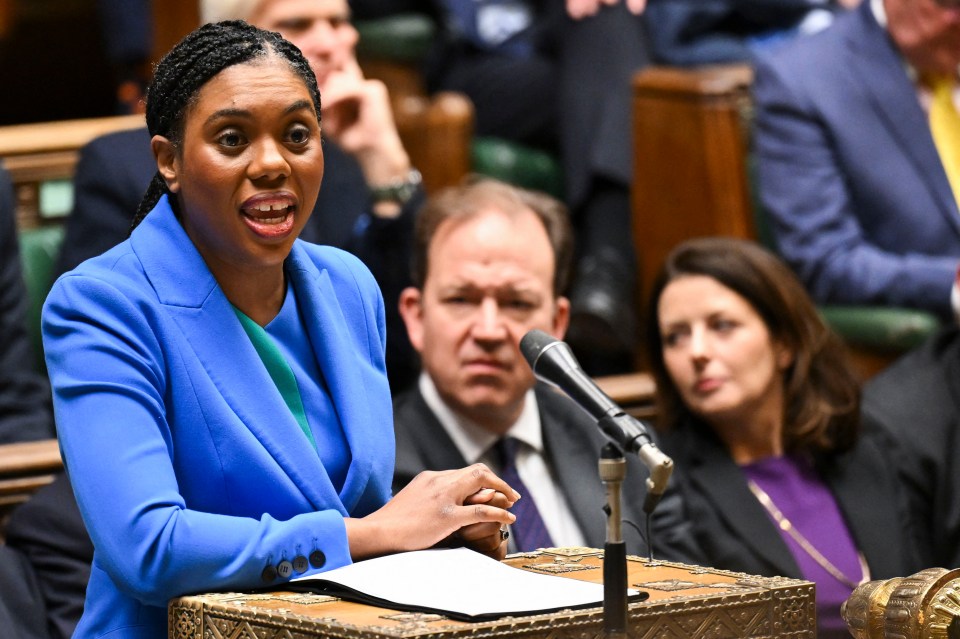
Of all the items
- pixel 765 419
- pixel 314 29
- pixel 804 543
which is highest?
pixel 314 29

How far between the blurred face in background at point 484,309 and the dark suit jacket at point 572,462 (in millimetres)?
66

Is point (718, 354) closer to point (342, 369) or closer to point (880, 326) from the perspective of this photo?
point (880, 326)

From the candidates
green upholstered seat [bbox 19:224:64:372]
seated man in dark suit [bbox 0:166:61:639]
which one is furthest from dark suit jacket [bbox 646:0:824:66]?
seated man in dark suit [bbox 0:166:61:639]

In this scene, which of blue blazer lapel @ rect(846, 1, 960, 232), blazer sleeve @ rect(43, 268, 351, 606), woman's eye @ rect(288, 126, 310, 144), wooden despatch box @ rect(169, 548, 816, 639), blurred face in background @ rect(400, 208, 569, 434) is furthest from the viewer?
blue blazer lapel @ rect(846, 1, 960, 232)

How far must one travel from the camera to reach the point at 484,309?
2.74m

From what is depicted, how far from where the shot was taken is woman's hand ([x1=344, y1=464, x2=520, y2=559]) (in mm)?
1697

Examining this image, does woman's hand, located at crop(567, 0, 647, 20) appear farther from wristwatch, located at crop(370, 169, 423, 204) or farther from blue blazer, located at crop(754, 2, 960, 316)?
wristwatch, located at crop(370, 169, 423, 204)

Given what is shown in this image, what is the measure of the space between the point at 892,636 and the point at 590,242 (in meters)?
2.41

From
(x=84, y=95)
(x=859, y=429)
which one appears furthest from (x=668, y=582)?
(x=84, y=95)

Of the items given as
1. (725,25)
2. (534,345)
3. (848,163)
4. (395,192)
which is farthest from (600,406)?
(725,25)

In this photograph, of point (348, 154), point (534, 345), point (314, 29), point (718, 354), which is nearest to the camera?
point (534, 345)

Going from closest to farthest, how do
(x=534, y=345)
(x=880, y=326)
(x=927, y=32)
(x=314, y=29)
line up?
(x=534, y=345) < (x=314, y=29) < (x=880, y=326) < (x=927, y=32)

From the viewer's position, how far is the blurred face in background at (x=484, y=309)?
2705 mm

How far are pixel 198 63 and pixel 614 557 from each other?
66cm
